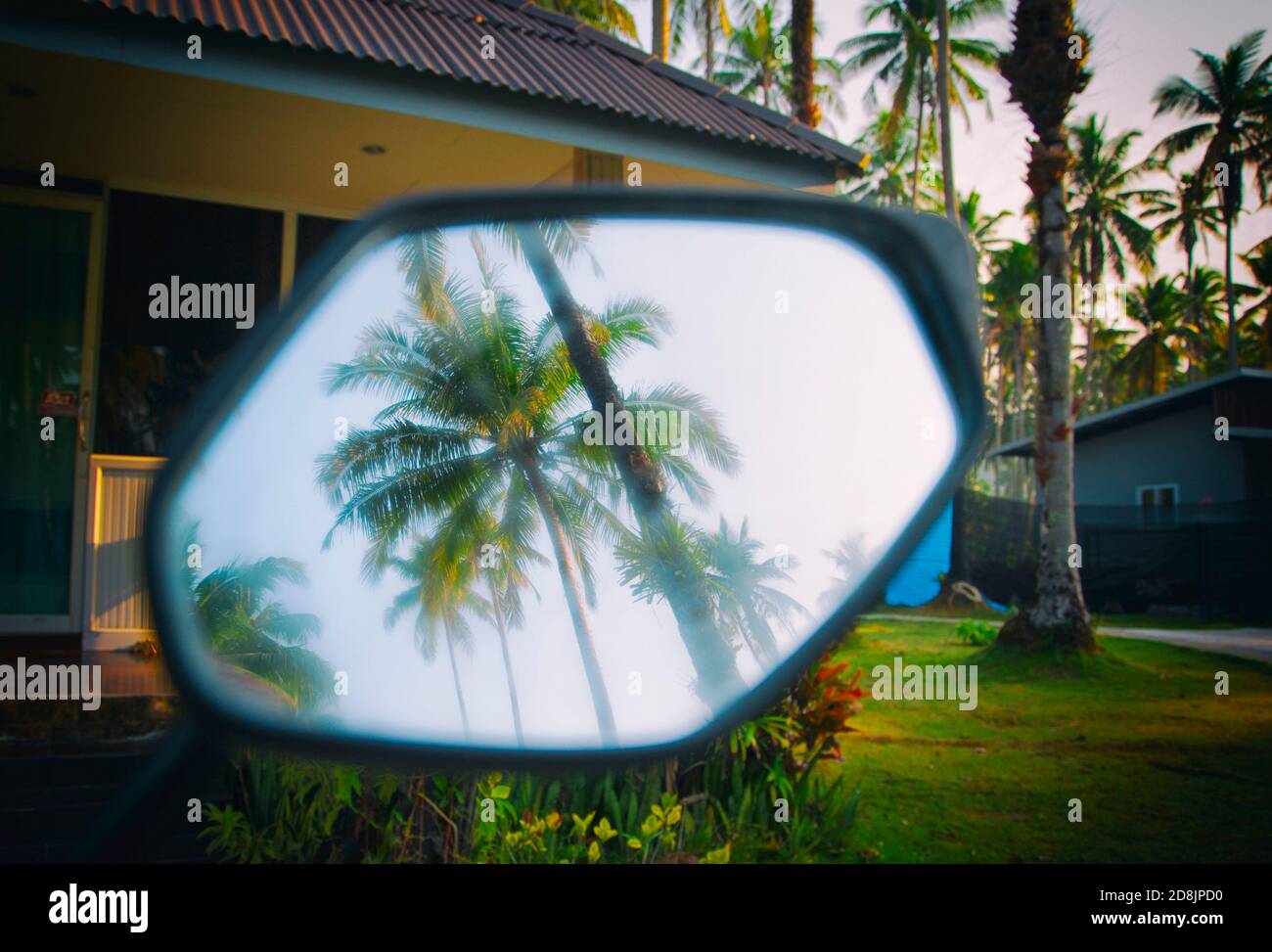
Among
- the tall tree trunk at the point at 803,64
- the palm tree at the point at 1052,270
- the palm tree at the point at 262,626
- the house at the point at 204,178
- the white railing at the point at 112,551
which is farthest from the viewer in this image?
the tall tree trunk at the point at 803,64

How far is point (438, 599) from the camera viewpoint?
937mm

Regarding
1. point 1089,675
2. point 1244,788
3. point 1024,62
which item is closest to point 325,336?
point 1244,788

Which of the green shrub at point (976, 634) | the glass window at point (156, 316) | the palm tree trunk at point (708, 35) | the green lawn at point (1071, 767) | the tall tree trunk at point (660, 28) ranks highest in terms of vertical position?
the palm tree trunk at point (708, 35)

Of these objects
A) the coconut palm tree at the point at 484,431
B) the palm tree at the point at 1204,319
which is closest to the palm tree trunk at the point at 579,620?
the coconut palm tree at the point at 484,431

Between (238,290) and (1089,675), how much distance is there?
9.49m

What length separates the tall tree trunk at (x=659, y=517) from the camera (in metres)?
0.99

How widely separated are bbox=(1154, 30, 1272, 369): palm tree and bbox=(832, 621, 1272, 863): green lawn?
31388 millimetres

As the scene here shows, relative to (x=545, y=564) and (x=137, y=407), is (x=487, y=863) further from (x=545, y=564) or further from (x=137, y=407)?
(x=137, y=407)

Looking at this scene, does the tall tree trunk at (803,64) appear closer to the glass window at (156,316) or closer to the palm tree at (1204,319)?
the glass window at (156,316)

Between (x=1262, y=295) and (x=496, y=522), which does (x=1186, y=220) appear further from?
(x=496, y=522)

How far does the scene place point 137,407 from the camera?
745 cm

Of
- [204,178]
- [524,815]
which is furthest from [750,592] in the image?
[204,178]

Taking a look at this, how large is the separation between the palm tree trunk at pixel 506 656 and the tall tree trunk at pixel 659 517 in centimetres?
17

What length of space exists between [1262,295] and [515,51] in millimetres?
42392
